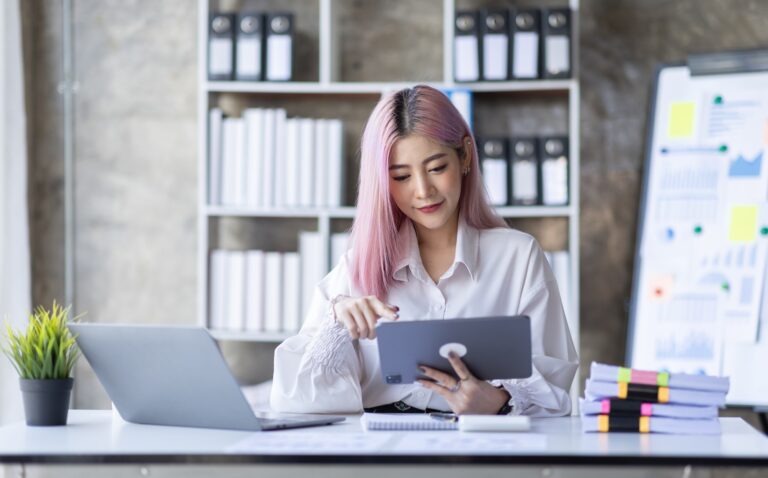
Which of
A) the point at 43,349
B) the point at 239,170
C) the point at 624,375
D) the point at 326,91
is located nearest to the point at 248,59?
the point at 326,91

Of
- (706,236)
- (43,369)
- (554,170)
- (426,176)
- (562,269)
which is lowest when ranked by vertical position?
(43,369)

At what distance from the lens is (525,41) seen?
358 cm

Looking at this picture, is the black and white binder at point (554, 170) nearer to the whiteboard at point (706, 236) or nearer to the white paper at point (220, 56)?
the whiteboard at point (706, 236)

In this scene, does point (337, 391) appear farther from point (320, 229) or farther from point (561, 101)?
point (561, 101)

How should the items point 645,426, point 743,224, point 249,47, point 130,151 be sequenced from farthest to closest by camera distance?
point 130,151
point 249,47
point 743,224
point 645,426

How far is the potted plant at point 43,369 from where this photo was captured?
74.3 inches

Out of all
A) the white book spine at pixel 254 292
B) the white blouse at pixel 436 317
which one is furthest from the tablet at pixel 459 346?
the white book spine at pixel 254 292

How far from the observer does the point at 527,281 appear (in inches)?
93.5

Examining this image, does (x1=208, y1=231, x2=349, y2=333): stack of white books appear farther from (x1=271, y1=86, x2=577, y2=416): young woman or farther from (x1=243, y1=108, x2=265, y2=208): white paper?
(x1=271, y1=86, x2=577, y2=416): young woman

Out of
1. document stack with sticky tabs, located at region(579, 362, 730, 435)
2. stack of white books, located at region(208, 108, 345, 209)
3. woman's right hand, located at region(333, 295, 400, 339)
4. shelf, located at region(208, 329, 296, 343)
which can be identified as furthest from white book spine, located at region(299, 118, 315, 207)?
document stack with sticky tabs, located at region(579, 362, 730, 435)

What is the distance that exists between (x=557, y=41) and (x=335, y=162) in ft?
3.01

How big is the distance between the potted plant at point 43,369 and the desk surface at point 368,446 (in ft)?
0.12

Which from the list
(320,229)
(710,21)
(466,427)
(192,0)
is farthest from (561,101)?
(466,427)

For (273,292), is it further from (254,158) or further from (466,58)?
(466,58)
